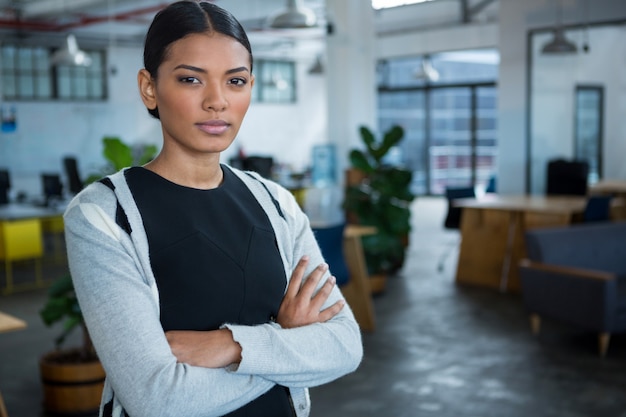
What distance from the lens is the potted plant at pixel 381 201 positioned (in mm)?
6953

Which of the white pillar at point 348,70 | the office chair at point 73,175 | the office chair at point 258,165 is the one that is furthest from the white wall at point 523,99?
the office chair at point 73,175

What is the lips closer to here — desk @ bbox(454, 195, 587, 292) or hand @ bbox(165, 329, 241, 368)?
hand @ bbox(165, 329, 241, 368)

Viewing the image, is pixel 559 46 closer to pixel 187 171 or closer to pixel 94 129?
pixel 187 171

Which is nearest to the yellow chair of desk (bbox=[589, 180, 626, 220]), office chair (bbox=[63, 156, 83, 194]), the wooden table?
office chair (bbox=[63, 156, 83, 194])

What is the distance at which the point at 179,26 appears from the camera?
4.49 ft

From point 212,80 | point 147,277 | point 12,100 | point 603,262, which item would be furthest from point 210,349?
point 12,100

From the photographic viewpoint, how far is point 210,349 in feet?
4.34

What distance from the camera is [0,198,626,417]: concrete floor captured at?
431 cm

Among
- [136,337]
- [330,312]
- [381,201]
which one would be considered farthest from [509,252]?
[136,337]

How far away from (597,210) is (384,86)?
410 inches

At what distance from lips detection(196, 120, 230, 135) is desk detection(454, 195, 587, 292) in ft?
19.8

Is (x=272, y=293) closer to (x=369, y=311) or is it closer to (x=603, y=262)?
(x=369, y=311)

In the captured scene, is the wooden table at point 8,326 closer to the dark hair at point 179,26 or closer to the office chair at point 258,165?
the dark hair at point 179,26

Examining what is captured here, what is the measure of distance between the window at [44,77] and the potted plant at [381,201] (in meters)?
8.30
